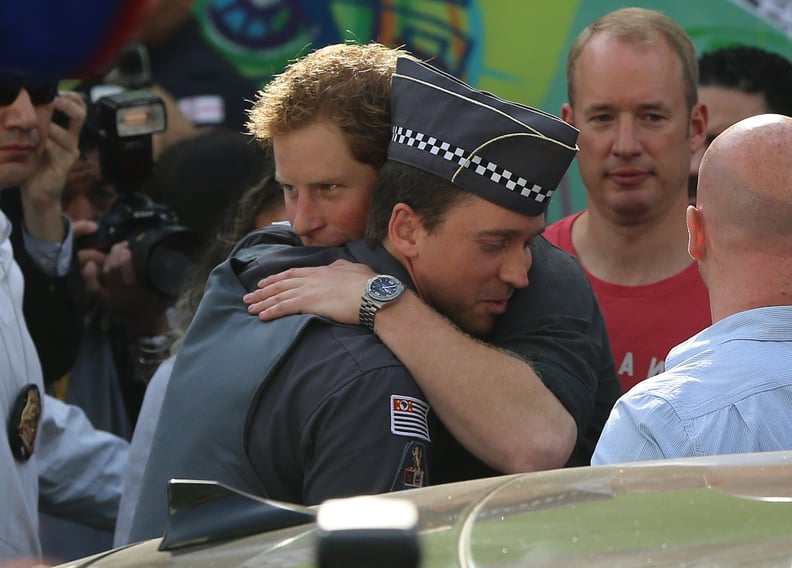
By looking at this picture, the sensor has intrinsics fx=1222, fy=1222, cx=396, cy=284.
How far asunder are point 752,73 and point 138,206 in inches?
85.2

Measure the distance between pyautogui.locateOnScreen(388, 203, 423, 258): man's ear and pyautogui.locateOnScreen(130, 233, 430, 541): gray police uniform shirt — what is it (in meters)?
0.20

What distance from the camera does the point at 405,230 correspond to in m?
2.32

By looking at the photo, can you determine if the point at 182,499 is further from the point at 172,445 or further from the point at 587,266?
the point at 587,266

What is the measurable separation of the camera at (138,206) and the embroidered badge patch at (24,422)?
0.83 m

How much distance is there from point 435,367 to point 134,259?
1.93m

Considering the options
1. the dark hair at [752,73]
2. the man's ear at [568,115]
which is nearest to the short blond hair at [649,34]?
the man's ear at [568,115]

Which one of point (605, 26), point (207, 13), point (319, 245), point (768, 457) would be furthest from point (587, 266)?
point (207, 13)

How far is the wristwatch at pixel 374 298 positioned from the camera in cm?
221

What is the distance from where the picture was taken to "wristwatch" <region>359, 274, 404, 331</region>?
2215 mm

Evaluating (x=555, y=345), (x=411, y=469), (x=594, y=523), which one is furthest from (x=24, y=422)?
(x=594, y=523)

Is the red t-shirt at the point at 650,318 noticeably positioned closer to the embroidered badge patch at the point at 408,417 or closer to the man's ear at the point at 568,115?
the man's ear at the point at 568,115

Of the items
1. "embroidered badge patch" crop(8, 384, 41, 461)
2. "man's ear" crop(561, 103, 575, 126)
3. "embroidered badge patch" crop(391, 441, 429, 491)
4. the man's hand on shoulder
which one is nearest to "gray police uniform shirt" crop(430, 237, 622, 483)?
"embroidered badge patch" crop(391, 441, 429, 491)

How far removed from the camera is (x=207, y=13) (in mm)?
5352

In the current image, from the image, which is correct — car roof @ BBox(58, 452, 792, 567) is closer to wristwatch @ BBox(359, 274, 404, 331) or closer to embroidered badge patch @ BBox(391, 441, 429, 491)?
embroidered badge patch @ BBox(391, 441, 429, 491)
